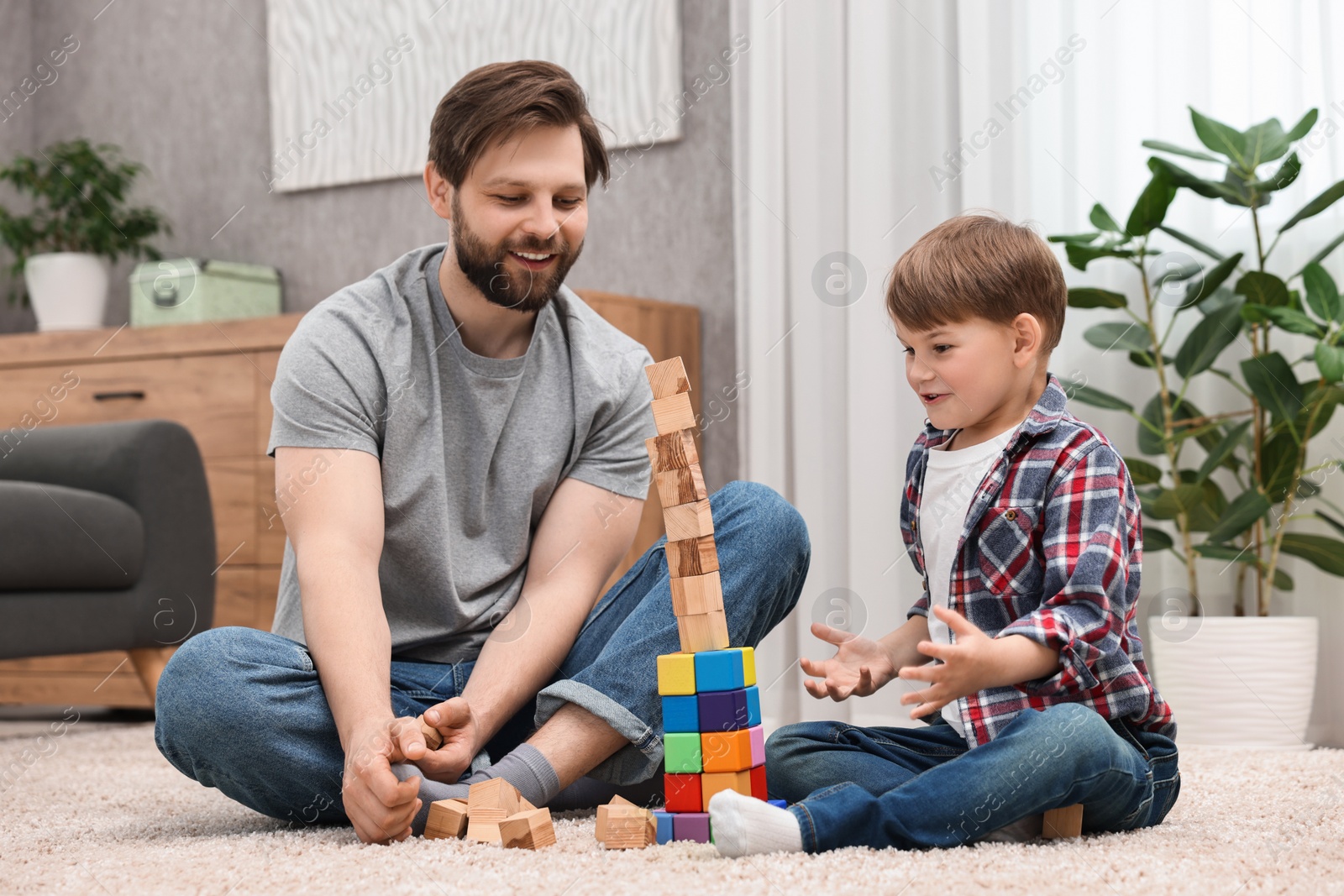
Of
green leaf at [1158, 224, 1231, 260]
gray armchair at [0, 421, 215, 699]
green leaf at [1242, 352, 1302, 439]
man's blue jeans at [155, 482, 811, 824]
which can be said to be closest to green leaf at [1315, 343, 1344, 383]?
green leaf at [1242, 352, 1302, 439]

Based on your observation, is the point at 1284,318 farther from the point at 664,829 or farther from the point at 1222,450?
the point at 664,829

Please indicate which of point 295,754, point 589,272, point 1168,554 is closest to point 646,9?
point 589,272

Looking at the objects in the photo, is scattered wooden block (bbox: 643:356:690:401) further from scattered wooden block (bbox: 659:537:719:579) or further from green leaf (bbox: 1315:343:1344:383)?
green leaf (bbox: 1315:343:1344:383)

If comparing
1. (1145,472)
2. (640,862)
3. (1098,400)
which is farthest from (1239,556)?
(640,862)

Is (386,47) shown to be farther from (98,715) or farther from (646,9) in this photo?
(98,715)

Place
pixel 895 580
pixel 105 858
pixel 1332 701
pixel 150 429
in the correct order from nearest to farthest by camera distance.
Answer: pixel 105 858
pixel 1332 701
pixel 150 429
pixel 895 580

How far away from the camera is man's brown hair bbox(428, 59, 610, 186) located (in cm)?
125

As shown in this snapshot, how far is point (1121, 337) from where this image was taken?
78.2 inches

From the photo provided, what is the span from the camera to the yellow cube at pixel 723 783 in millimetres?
1000

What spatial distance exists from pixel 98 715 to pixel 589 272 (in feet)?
4.39

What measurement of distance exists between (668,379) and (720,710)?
264 millimetres

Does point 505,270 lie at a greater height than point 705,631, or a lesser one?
greater

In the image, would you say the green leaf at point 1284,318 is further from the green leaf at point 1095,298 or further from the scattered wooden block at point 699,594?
the scattered wooden block at point 699,594

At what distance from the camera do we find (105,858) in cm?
104
